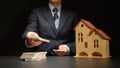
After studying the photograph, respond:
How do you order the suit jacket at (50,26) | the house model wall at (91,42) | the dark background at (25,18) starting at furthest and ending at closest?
1. the dark background at (25,18)
2. the suit jacket at (50,26)
3. the house model wall at (91,42)

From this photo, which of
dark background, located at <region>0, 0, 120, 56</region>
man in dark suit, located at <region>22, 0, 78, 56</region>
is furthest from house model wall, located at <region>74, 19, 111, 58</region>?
dark background, located at <region>0, 0, 120, 56</region>

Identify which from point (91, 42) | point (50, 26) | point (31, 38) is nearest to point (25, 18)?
point (50, 26)

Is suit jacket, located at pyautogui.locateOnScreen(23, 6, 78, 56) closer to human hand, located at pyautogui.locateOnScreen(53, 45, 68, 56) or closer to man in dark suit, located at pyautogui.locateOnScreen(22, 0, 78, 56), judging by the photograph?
man in dark suit, located at pyautogui.locateOnScreen(22, 0, 78, 56)

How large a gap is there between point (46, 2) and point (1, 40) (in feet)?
1.47

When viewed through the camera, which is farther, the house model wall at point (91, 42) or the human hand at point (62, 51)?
the human hand at point (62, 51)

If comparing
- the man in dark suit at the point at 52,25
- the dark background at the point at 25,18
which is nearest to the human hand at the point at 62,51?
the man in dark suit at the point at 52,25

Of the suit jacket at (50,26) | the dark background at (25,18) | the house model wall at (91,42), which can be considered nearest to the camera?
the house model wall at (91,42)

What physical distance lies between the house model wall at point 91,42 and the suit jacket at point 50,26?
0.33 metres

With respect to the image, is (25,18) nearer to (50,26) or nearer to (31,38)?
(50,26)

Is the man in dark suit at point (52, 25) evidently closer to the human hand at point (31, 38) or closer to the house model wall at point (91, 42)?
the human hand at point (31, 38)

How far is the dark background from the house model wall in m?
0.54

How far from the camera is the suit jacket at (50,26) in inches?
77.5

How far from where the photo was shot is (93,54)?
5.27 ft

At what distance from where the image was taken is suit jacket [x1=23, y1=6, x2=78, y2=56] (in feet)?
6.46
